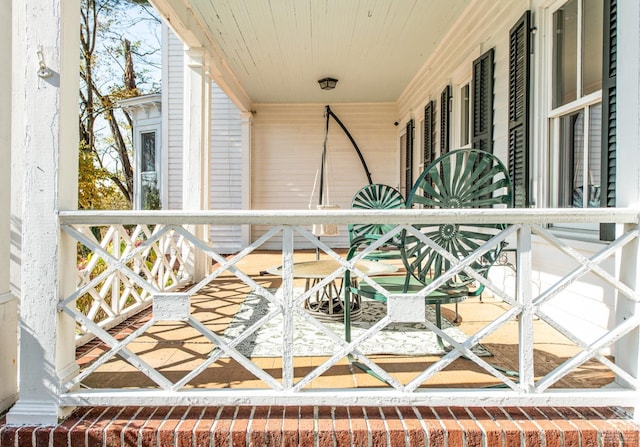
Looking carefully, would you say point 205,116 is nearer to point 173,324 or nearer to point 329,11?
point 329,11

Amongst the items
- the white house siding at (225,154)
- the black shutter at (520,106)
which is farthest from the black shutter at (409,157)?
the black shutter at (520,106)

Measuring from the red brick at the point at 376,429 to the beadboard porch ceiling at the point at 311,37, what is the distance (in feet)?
11.7

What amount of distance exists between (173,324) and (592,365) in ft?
8.89

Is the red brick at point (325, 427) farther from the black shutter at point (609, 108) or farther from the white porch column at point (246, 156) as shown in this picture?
the white porch column at point (246, 156)

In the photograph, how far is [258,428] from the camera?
1.61 meters

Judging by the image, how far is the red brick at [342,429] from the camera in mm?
1583

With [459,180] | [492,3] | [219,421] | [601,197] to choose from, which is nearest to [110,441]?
[219,421]

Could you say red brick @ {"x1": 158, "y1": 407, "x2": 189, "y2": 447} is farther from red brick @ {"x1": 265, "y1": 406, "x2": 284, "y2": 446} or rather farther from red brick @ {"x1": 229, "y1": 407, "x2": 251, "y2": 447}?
red brick @ {"x1": 265, "y1": 406, "x2": 284, "y2": 446}

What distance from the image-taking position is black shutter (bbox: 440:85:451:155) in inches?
199

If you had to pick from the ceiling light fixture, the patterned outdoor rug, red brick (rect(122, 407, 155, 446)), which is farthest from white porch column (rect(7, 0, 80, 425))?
the ceiling light fixture

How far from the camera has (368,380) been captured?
2.04 m

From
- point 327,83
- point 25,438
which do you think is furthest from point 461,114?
point 25,438

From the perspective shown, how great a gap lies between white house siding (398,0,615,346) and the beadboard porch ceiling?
219mm

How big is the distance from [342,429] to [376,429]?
0.43 feet
